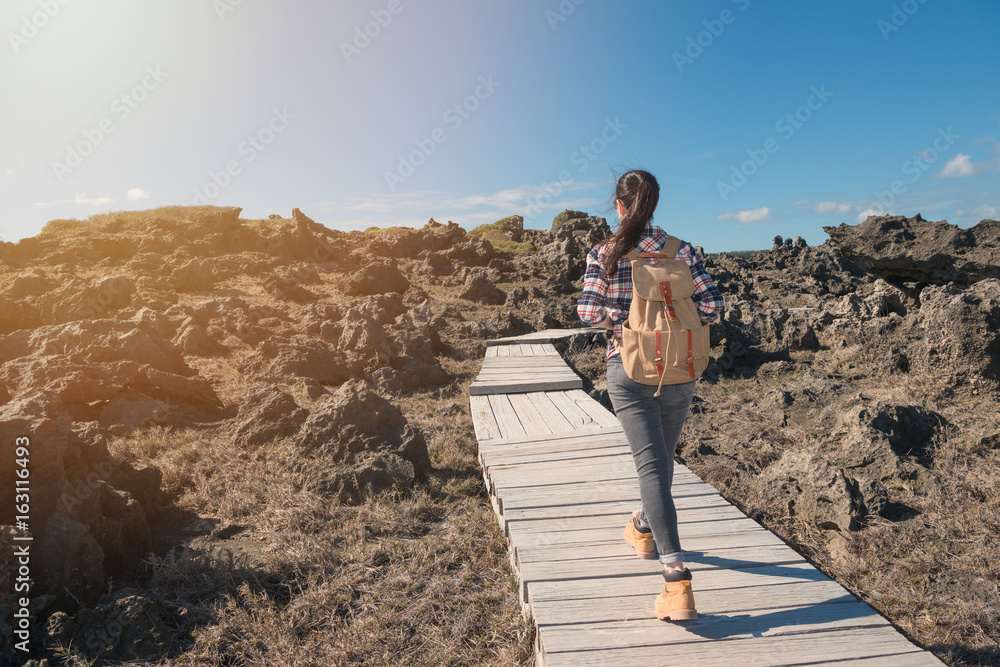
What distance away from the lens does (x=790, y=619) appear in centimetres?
257

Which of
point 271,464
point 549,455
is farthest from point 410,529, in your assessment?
point 271,464

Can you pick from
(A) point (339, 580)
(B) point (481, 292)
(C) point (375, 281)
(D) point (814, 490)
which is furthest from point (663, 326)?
(C) point (375, 281)

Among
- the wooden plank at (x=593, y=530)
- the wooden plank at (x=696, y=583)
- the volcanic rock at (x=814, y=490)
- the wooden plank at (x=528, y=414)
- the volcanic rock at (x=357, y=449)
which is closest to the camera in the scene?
the wooden plank at (x=696, y=583)

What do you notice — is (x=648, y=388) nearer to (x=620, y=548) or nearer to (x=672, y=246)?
(x=672, y=246)

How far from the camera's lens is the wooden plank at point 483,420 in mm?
5438

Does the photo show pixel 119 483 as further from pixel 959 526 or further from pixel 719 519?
pixel 959 526

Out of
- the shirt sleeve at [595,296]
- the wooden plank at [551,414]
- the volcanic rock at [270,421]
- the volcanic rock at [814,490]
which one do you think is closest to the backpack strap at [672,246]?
the shirt sleeve at [595,296]

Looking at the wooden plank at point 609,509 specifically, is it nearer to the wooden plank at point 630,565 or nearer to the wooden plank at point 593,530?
the wooden plank at point 593,530

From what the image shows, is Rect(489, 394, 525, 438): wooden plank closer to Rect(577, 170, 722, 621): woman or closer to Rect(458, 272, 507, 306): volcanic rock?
Rect(577, 170, 722, 621): woman

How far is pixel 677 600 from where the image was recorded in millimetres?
2506

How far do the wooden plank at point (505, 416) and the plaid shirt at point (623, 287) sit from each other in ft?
9.92

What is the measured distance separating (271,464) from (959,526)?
19.1 ft

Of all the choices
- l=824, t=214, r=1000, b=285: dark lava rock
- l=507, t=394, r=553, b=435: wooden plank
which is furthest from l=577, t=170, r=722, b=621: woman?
l=824, t=214, r=1000, b=285: dark lava rock

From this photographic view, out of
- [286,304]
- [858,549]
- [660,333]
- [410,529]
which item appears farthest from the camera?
[286,304]
